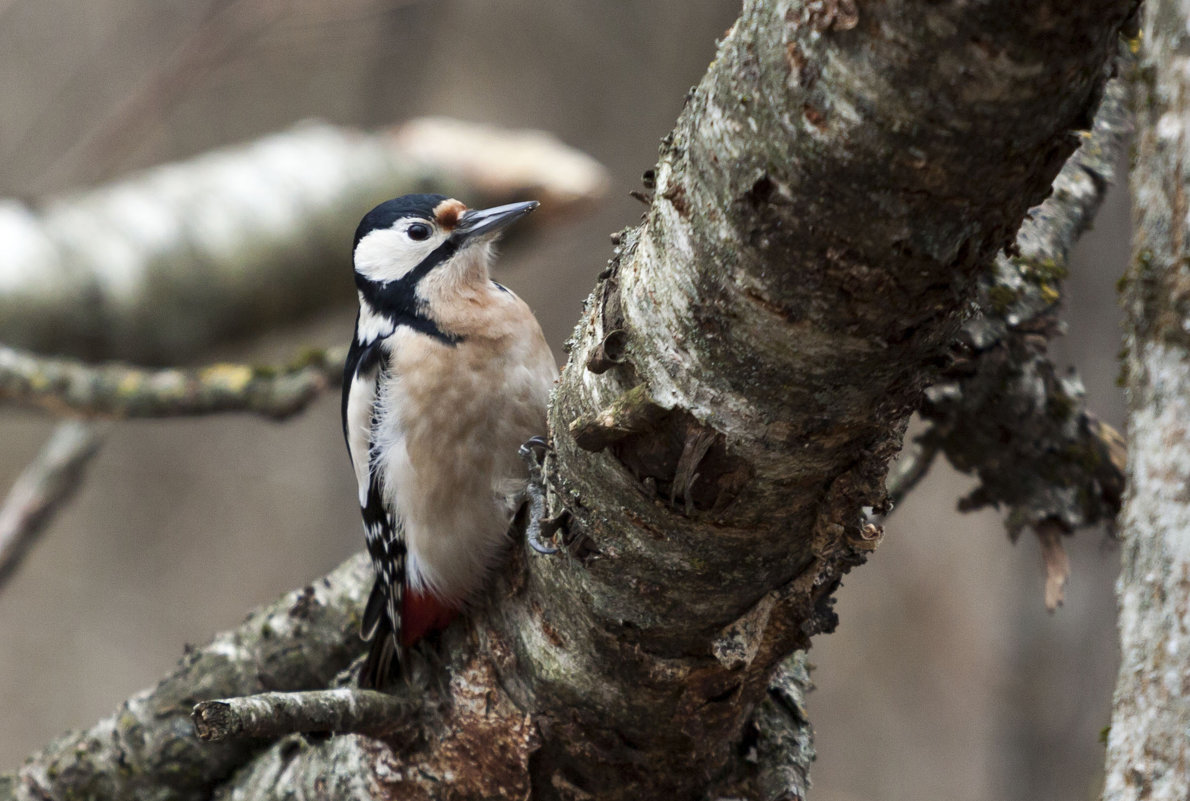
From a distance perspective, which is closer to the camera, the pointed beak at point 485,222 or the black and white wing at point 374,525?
the black and white wing at point 374,525

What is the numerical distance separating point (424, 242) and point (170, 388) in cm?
101

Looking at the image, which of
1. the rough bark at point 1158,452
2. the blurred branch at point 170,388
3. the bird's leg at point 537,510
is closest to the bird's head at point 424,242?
the blurred branch at point 170,388

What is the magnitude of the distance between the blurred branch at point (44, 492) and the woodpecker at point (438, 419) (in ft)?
A: 3.68

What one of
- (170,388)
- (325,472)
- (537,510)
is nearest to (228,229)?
(170,388)

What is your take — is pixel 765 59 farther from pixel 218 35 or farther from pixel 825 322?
pixel 218 35

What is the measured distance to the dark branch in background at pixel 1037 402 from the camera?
7.67 feet

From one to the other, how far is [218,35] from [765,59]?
12.6ft

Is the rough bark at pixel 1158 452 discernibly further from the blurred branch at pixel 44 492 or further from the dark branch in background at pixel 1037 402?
the blurred branch at pixel 44 492

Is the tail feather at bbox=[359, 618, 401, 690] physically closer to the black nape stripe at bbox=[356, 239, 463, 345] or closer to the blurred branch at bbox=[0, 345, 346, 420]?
the black nape stripe at bbox=[356, 239, 463, 345]

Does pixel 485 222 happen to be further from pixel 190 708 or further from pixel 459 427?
pixel 190 708

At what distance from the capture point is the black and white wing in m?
2.15

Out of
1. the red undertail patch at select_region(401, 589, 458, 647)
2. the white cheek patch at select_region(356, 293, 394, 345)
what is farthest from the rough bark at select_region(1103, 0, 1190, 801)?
the white cheek patch at select_region(356, 293, 394, 345)

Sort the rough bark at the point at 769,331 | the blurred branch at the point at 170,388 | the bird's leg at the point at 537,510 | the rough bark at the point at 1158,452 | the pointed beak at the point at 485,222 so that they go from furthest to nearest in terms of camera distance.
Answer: the blurred branch at the point at 170,388, the pointed beak at the point at 485,222, the bird's leg at the point at 537,510, the rough bark at the point at 1158,452, the rough bark at the point at 769,331

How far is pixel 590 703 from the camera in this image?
167cm
